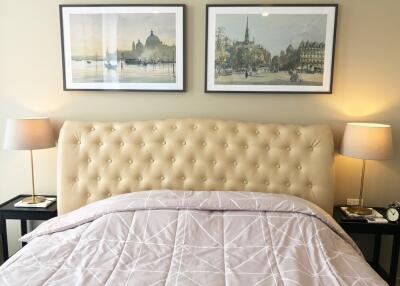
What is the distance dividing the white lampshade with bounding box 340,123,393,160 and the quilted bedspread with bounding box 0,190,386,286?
1.85 feet

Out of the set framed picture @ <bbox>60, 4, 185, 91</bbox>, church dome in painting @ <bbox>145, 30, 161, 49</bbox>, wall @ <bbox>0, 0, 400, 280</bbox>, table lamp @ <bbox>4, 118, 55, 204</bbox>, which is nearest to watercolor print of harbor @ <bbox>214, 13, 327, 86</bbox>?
wall @ <bbox>0, 0, 400, 280</bbox>

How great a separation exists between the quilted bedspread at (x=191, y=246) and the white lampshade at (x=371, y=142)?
1.85 feet

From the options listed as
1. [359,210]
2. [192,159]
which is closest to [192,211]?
[192,159]

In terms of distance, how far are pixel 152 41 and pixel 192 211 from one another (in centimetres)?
133

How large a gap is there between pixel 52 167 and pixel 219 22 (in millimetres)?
1738

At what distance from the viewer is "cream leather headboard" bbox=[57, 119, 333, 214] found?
2508 millimetres

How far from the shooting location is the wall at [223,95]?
255cm

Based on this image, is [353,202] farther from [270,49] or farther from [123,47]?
[123,47]

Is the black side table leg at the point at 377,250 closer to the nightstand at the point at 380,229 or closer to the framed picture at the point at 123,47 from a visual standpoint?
the nightstand at the point at 380,229

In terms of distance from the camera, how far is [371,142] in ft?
7.75

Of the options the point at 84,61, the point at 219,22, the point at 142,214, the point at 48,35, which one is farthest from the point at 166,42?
the point at 142,214

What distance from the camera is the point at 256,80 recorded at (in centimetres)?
263

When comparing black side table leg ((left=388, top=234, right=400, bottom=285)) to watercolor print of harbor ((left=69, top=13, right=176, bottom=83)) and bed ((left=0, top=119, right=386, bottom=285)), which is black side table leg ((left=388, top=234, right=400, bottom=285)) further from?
watercolor print of harbor ((left=69, top=13, right=176, bottom=83))

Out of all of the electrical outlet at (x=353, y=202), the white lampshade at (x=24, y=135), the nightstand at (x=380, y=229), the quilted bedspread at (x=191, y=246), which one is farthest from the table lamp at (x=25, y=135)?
the electrical outlet at (x=353, y=202)
